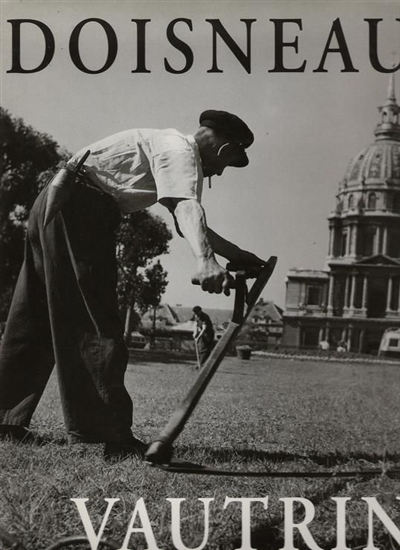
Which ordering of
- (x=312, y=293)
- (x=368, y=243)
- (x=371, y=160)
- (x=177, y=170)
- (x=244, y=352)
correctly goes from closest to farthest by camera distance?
(x=177, y=170)
(x=371, y=160)
(x=312, y=293)
(x=368, y=243)
(x=244, y=352)

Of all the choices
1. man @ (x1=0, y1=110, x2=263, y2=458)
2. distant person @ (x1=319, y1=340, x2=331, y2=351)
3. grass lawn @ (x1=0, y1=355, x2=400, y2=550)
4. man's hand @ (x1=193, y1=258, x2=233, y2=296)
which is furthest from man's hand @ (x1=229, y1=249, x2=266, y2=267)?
distant person @ (x1=319, y1=340, x2=331, y2=351)

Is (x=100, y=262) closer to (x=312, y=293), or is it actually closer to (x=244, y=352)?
(x=312, y=293)

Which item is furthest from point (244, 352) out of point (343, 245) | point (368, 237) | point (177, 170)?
point (177, 170)

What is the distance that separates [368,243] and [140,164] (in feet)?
5.61

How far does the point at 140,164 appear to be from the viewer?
2238 millimetres

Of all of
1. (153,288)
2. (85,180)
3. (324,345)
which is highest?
(85,180)

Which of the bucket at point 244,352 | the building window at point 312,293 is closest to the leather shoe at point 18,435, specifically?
the building window at point 312,293

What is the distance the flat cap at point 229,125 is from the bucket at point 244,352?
1.92 m

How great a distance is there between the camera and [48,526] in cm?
188

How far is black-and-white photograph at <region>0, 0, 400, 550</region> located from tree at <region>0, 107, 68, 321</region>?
0.05 feet

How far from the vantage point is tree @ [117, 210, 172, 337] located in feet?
8.05

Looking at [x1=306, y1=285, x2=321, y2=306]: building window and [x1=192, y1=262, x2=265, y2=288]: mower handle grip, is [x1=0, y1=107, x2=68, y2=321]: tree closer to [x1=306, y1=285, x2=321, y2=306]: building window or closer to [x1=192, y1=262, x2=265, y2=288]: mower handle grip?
[x1=192, y1=262, x2=265, y2=288]: mower handle grip

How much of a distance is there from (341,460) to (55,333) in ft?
3.83

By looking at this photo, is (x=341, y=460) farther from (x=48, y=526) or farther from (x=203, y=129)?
(x=203, y=129)
